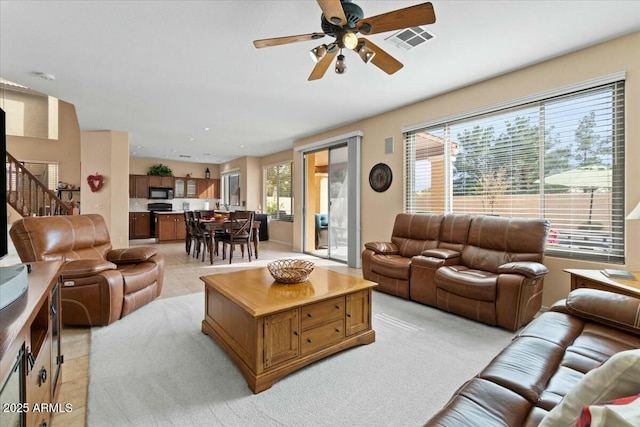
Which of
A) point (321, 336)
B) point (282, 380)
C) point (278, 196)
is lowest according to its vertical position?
point (282, 380)

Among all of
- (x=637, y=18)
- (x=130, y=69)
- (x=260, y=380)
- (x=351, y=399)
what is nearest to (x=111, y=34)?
(x=130, y=69)

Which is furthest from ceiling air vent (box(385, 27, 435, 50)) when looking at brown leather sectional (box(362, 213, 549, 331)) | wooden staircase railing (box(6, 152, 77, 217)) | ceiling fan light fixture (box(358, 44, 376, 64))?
wooden staircase railing (box(6, 152, 77, 217))

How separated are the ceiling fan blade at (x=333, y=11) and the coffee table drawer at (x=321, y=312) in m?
1.88

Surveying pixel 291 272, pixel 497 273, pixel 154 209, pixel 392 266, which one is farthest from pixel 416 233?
pixel 154 209

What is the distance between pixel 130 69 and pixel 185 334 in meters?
2.88

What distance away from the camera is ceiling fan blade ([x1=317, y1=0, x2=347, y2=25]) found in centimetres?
169

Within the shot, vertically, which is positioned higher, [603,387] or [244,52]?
[244,52]

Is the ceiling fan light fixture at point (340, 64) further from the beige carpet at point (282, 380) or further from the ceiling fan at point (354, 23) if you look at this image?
the beige carpet at point (282, 380)

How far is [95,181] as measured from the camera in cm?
586

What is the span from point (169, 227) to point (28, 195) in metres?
3.11

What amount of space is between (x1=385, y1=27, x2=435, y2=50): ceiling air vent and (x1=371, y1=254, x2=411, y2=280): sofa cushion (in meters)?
2.32

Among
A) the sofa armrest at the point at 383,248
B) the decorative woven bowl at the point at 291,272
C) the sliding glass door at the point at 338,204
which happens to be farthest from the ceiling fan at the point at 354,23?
the sliding glass door at the point at 338,204

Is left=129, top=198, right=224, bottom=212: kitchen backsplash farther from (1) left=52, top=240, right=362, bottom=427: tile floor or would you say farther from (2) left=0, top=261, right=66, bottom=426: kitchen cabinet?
(2) left=0, top=261, right=66, bottom=426: kitchen cabinet

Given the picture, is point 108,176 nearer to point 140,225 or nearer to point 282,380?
point 140,225
